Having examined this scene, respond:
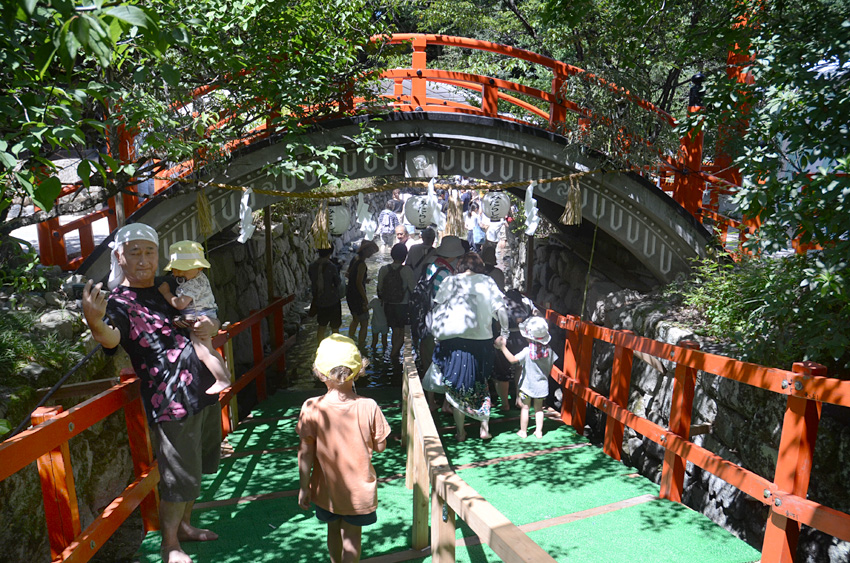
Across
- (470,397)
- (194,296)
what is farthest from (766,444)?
(194,296)

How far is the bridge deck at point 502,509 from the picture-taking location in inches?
145

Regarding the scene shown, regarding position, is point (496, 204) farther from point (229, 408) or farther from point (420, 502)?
point (420, 502)

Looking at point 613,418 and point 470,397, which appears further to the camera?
point 470,397

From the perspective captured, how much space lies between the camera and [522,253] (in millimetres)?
14344

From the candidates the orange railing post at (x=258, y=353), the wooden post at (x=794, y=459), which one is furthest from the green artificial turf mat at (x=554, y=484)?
the orange railing post at (x=258, y=353)

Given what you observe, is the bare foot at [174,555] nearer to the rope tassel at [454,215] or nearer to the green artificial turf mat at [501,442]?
the green artificial turf mat at [501,442]

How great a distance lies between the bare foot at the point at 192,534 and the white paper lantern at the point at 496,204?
173 inches

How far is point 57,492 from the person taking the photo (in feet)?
9.17

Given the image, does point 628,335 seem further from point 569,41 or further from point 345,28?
point 569,41

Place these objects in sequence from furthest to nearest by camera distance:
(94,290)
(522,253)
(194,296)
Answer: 1. (522,253)
2. (194,296)
3. (94,290)

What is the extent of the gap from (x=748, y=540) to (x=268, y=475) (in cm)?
385

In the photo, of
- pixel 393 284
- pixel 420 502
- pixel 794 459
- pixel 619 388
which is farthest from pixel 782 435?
pixel 393 284

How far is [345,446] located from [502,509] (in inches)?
75.8

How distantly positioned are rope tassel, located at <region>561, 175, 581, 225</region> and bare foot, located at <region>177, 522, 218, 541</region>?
16.2 ft
